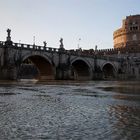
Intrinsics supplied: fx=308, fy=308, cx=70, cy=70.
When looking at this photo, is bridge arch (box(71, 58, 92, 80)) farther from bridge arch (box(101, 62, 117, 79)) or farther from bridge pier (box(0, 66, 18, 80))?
bridge pier (box(0, 66, 18, 80))

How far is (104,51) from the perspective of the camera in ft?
392

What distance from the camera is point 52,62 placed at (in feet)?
210

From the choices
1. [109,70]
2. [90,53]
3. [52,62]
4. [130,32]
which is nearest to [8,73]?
[52,62]

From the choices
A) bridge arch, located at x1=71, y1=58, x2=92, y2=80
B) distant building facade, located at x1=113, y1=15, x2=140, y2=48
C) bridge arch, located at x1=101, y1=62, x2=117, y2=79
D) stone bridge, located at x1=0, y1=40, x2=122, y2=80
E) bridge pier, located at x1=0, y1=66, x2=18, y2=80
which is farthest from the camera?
distant building facade, located at x1=113, y1=15, x2=140, y2=48

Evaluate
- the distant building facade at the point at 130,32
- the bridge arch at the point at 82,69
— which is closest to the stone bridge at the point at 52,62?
the bridge arch at the point at 82,69

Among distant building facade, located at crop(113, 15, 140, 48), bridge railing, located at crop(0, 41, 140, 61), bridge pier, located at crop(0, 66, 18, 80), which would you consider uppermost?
distant building facade, located at crop(113, 15, 140, 48)

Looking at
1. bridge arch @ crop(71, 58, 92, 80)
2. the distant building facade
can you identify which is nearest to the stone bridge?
bridge arch @ crop(71, 58, 92, 80)

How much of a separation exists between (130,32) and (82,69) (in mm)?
45888

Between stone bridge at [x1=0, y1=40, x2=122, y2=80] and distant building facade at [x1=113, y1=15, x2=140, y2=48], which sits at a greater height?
distant building facade at [x1=113, y1=15, x2=140, y2=48]

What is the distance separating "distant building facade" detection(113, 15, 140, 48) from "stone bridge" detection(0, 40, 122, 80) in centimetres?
2511

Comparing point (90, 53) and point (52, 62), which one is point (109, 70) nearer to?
point (90, 53)

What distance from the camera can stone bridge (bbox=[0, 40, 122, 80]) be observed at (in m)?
52.9

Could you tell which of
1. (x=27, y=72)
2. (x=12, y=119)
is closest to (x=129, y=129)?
(x=12, y=119)

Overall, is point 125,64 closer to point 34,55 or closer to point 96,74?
point 96,74
